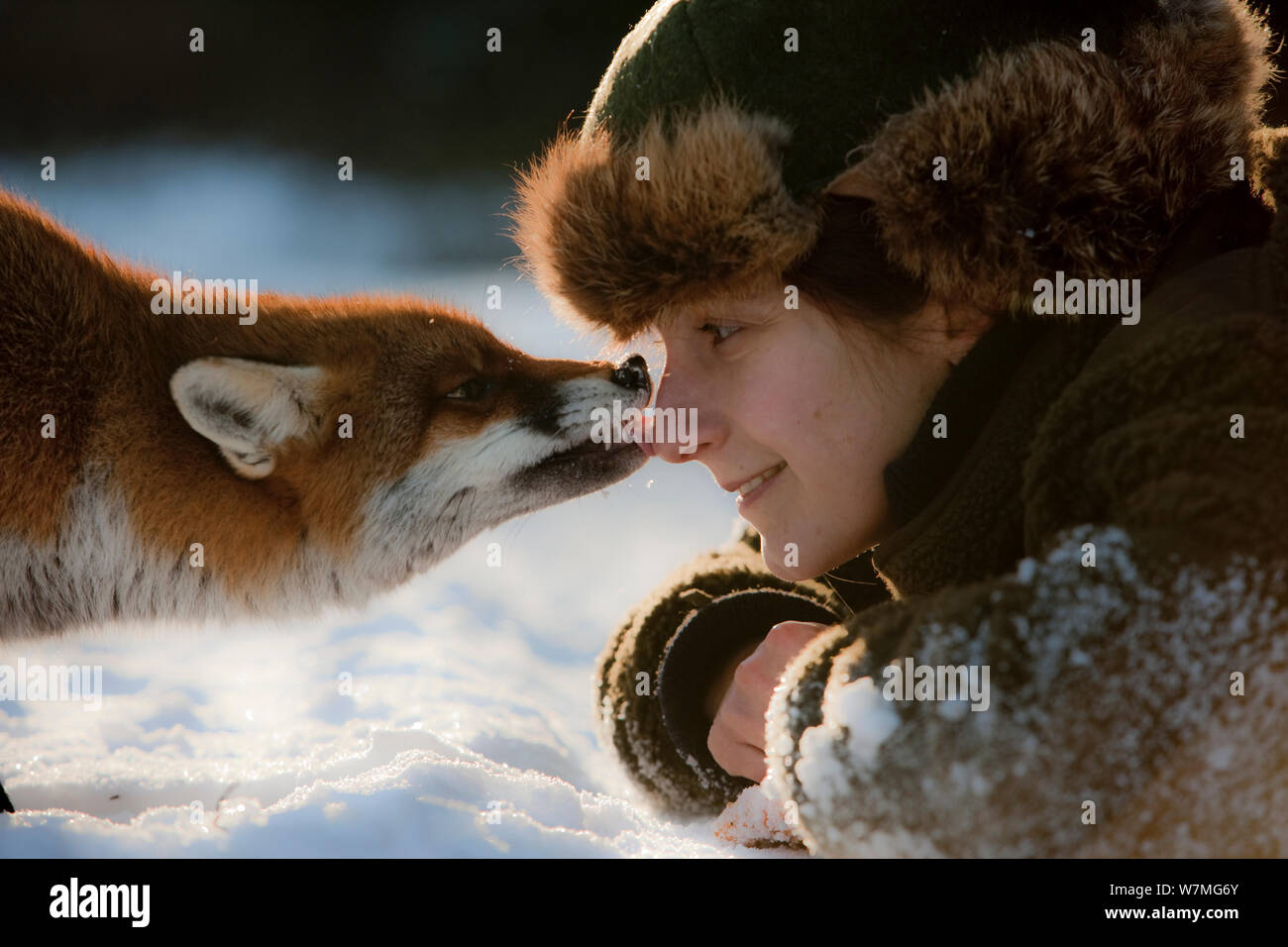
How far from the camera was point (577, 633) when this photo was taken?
11.2 ft

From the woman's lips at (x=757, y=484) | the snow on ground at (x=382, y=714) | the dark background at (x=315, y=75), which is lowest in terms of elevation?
the snow on ground at (x=382, y=714)

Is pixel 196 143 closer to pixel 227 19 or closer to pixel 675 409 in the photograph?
pixel 227 19

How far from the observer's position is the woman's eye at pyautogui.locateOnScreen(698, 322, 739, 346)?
175 centimetres

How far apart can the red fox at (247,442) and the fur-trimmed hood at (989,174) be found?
0.56 meters

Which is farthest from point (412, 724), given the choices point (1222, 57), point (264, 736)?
point (1222, 57)

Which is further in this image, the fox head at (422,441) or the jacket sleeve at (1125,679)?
the fox head at (422,441)

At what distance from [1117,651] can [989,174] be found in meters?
0.74

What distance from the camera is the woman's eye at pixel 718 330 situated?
69.1 inches

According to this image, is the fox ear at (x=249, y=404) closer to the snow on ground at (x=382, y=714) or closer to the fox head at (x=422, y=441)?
the fox head at (x=422, y=441)

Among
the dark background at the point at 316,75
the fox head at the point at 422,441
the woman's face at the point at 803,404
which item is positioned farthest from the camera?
the dark background at the point at 316,75

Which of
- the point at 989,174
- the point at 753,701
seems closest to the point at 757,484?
the point at 753,701

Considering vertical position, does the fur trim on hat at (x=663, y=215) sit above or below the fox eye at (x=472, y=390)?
above

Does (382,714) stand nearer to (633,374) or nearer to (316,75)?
(633,374)

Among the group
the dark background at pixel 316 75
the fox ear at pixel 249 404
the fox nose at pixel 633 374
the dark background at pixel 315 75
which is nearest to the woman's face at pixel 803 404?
the fox nose at pixel 633 374
